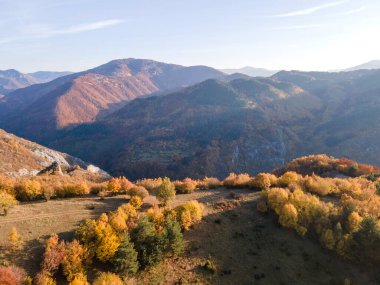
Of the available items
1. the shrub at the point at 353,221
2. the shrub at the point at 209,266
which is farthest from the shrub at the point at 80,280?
the shrub at the point at 353,221

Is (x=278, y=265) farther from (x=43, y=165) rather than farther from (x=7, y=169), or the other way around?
(x=43, y=165)

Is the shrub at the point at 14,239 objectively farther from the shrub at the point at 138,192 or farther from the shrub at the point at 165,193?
the shrub at the point at 165,193

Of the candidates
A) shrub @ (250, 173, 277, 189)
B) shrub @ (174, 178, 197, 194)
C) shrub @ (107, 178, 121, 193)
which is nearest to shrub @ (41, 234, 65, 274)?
shrub @ (107, 178, 121, 193)

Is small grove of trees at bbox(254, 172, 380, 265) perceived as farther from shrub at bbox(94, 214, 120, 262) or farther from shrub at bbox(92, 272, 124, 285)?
shrub at bbox(92, 272, 124, 285)

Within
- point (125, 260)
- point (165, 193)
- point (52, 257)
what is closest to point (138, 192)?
point (165, 193)

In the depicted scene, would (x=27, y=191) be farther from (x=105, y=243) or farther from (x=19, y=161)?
(x=19, y=161)

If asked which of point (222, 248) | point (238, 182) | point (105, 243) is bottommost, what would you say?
point (222, 248)
